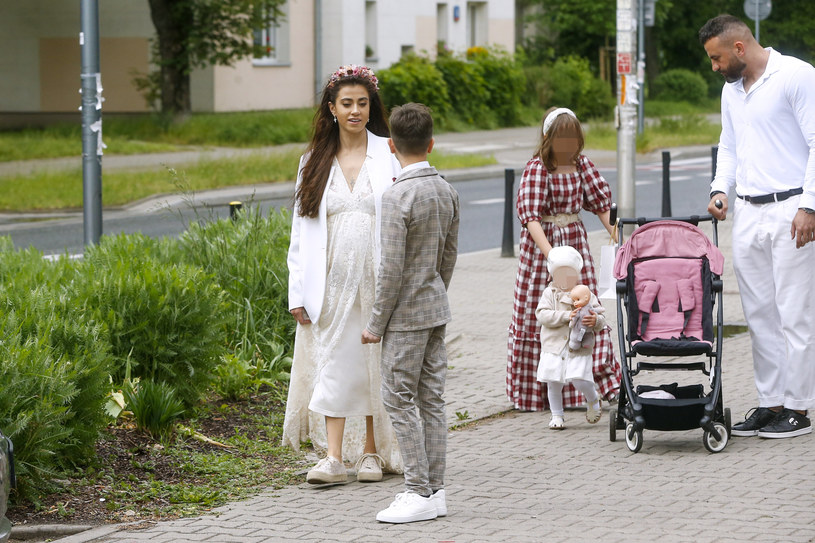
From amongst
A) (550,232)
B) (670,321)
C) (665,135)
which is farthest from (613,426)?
(665,135)

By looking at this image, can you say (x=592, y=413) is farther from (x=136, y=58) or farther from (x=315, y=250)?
(x=136, y=58)

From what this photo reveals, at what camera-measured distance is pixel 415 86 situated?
3653 cm

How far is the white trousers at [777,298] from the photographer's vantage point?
6598 millimetres

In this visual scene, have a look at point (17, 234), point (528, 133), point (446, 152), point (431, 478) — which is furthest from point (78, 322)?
point (528, 133)

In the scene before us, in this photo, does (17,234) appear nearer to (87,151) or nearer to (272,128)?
(87,151)

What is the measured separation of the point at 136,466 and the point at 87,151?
199 inches

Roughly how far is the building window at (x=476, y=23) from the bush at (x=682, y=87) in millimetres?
8933

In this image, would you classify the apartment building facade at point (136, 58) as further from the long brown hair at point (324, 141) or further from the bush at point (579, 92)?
the long brown hair at point (324, 141)

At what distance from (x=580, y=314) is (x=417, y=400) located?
170 cm

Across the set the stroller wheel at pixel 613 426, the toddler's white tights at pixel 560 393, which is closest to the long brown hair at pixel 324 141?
the toddler's white tights at pixel 560 393

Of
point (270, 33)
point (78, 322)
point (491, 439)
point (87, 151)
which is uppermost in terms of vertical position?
point (270, 33)

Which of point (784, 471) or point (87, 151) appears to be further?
point (87, 151)

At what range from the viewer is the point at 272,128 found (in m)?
31.2

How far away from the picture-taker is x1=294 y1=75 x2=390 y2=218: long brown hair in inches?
235
